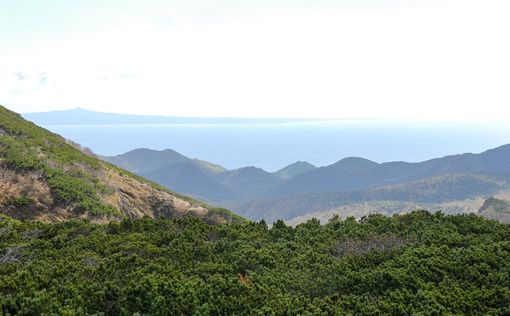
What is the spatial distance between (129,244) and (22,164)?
17.2 m

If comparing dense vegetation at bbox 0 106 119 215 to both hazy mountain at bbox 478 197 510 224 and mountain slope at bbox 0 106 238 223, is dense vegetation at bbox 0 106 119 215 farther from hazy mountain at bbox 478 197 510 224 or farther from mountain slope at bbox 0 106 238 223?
hazy mountain at bbox 478 197 510 224

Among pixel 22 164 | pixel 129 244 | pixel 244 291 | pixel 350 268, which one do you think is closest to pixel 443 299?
pixel 350 268

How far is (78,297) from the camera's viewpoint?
29.5ft

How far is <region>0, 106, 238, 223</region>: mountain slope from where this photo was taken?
84.7 feet

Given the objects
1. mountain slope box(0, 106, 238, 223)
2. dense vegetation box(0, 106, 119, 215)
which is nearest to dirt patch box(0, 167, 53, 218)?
mountain slope box(0, 106, 238, 223)

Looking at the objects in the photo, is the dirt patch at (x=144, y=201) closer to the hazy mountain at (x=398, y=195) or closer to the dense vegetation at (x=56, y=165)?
the dense vegetation at (x=56, y=165)

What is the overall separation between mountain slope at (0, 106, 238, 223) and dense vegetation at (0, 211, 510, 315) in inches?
294

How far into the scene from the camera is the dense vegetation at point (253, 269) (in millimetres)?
9312

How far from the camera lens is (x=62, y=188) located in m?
27.7

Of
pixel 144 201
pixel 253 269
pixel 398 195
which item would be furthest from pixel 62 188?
pixel 398 195

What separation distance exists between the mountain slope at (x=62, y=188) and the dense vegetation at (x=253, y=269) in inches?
294

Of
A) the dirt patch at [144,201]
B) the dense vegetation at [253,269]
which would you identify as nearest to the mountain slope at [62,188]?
the dirt patch at [144,201]

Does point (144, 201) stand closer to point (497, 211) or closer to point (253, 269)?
point (253, 269)

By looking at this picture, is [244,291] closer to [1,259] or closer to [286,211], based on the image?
[1,259]
